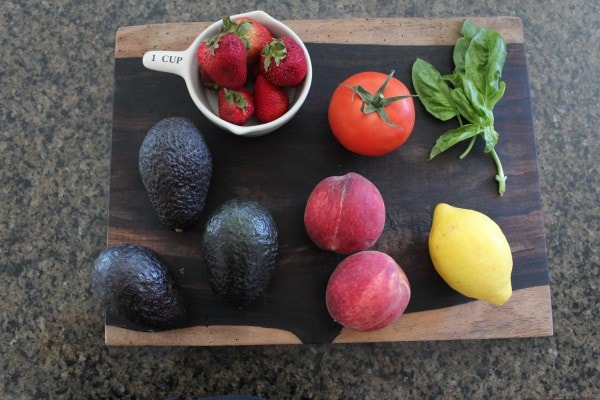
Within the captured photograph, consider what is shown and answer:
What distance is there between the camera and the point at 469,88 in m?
0.70

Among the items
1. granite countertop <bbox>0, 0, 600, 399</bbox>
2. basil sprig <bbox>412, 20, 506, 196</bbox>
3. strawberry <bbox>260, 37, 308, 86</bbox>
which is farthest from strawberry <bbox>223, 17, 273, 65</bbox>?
granite countertop <bbox>0, 0, 600, 399</bbox>

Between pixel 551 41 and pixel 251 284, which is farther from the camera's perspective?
pixel 551 41

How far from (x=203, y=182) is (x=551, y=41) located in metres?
0.72

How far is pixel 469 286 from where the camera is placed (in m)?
0.64

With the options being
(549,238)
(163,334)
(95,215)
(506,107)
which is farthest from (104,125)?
(549,238)

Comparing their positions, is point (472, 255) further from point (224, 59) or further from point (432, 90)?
point (224, 59)

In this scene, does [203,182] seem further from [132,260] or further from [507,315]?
[507,315]

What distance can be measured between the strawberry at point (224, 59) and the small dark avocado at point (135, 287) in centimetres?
24

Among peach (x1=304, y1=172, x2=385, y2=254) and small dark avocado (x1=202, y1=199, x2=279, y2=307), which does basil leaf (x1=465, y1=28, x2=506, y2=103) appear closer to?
peach (x1=304, y1=172, x2=385, y2=254)

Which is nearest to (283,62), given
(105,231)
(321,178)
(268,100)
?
(268,100)

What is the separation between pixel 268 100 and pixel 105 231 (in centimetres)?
44

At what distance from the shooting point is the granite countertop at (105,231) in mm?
832

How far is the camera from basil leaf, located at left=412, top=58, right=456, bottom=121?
28.2 inches

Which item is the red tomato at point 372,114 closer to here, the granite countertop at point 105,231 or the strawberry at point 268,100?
the strawberry at point 268,100
